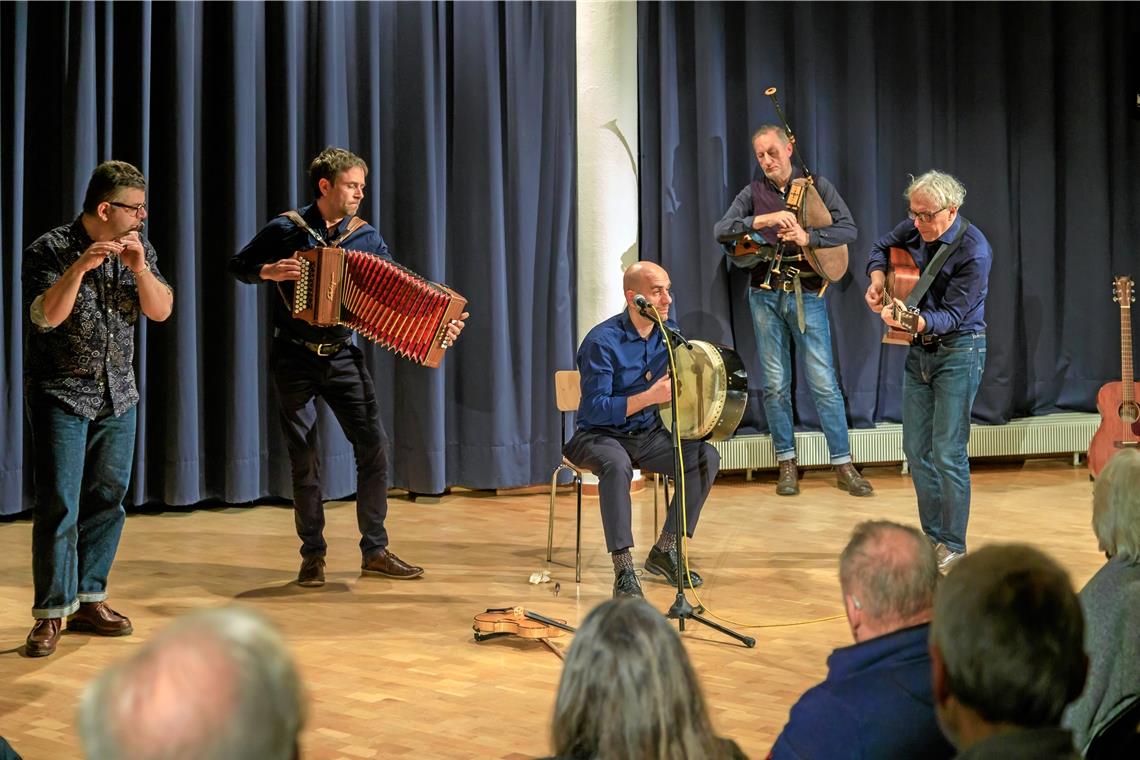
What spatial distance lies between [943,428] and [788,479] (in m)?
2.09

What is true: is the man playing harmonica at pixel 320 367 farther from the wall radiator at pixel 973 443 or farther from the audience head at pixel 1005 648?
the audience head at pixel 1005 648

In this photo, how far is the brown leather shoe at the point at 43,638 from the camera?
174 inches

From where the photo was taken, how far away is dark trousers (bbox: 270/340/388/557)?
5.39m

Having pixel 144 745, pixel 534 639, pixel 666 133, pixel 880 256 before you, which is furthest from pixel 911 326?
pixel 144 745

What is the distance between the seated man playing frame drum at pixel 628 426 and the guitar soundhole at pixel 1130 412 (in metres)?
2.95

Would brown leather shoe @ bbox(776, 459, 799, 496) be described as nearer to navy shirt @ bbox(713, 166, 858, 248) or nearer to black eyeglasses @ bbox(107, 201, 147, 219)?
navy shirt @ bbox(713, 166, 858, 248)

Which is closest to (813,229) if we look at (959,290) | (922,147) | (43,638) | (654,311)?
(922,147)

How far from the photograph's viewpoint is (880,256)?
5.97 meters

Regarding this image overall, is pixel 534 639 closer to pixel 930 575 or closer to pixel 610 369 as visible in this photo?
pixel 610 369

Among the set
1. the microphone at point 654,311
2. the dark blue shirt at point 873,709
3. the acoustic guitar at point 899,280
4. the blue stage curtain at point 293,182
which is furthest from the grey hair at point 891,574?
the blue stage curtain at point 293,182

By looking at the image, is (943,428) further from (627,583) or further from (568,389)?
(568,389)

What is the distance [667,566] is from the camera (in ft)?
18.1

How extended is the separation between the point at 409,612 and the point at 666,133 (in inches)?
146

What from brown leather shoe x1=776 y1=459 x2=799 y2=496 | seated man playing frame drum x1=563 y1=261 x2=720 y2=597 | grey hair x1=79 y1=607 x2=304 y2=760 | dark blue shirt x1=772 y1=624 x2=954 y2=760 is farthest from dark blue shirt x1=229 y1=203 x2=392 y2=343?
grey hair x1=79 y1=607 x2=304 y2=760
